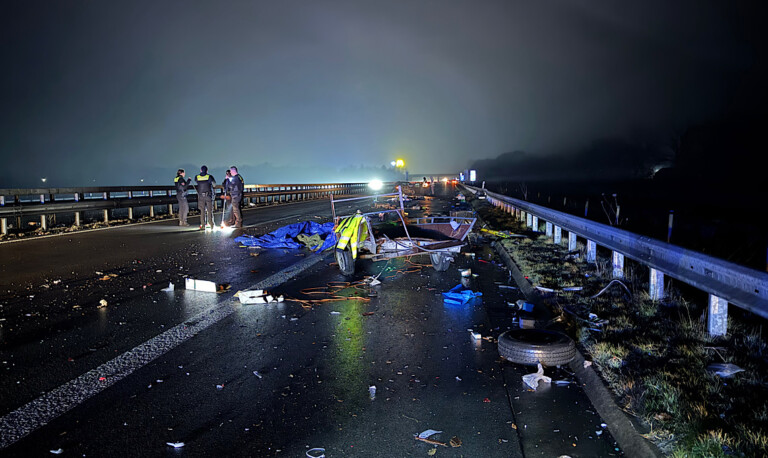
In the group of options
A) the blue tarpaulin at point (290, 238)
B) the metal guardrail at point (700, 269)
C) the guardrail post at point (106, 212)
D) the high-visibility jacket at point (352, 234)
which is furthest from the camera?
the guardrail post at point (106, 212)

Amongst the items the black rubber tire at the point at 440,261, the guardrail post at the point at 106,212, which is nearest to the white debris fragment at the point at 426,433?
the black rubber tire at the point at 440,261

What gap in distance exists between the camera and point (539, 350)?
4.80 meters

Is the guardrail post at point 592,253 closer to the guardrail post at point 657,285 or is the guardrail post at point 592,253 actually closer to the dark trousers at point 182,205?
the guardrail post at point 657,285

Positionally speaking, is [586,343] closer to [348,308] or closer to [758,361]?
[758,361]

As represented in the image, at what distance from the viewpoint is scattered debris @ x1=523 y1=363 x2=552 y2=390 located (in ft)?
14.6

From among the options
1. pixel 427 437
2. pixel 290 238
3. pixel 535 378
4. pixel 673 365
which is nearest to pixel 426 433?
pixel 427 437

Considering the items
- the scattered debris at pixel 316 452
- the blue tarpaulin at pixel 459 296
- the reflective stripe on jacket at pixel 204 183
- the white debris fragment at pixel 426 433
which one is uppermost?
the reflective stripe on jacket at pixel 204 183

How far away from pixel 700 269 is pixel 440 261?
5108 mm

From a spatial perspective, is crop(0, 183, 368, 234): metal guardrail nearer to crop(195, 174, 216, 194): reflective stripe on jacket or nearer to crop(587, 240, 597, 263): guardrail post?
crop(195, 174, 216, 194): reflective stripe on jacket

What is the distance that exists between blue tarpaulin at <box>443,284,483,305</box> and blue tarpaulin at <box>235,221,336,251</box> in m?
5.43

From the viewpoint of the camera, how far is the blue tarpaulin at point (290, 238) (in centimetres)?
1343

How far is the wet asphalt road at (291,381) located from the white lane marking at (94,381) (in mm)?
108

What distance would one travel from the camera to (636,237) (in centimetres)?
718

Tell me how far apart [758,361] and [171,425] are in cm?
501
